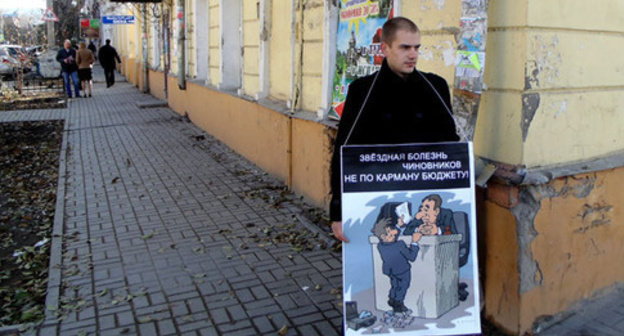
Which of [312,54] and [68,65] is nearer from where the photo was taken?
[312,54]

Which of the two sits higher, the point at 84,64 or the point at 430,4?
the point at 84,64

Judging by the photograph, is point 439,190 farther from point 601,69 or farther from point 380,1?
point 380,1

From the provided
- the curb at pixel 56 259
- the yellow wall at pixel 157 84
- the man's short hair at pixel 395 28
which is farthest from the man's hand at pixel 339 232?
the yellow wall at pixel 157 84

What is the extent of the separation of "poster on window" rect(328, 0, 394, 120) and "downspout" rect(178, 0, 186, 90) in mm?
8181

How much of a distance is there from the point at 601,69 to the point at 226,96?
726 centimetres

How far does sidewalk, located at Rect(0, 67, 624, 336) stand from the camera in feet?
12.7

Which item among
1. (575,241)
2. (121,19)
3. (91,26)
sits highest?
(91,26)

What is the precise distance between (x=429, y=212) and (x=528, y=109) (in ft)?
3.71

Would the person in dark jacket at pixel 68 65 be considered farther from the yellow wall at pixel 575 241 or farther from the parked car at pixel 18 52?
the yellow wall at pixel 575 241

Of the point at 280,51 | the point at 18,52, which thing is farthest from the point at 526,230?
the point at 18,52

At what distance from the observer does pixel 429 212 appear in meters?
2.76

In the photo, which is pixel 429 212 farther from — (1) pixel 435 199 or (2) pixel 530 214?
(2) pixel 530 214

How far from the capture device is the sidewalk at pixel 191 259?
3869 mm

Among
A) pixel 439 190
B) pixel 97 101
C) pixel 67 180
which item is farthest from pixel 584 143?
pixel 97 101
